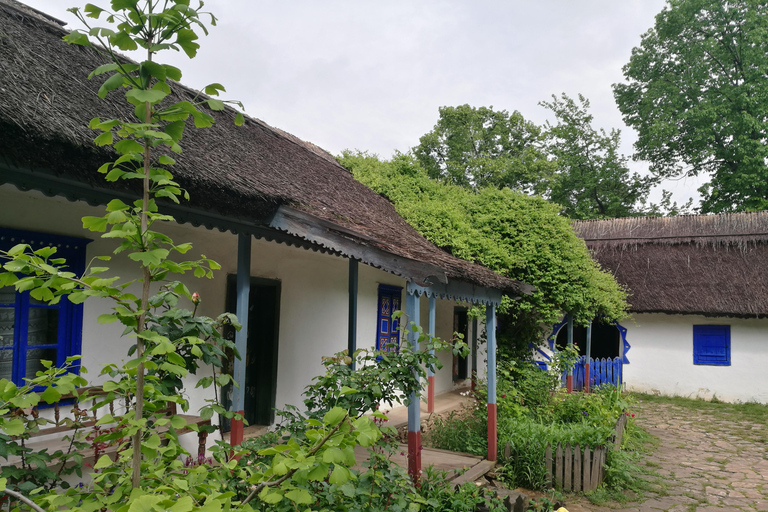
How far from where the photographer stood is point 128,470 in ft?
6.24

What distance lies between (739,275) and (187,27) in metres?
16.6

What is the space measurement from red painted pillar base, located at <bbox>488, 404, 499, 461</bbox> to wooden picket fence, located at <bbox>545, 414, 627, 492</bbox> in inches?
23.9

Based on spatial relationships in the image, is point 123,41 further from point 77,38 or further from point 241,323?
point 241,323

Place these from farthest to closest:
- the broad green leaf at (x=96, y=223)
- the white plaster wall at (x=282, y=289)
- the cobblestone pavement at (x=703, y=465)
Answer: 1. the cobblestone pavement at (x=703, y=465)
2. the white plaster wall at (x=282, y=289)
3. the broad green leaf at (x=96, y=223)

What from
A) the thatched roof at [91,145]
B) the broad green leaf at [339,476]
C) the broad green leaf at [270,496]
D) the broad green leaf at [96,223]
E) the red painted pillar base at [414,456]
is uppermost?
the thatched roof at [91,145]

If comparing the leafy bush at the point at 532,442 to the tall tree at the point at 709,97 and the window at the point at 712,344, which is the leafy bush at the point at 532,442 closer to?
the window at the point at 712,344

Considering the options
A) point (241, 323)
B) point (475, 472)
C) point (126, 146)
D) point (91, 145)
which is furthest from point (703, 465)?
point (126, 146)

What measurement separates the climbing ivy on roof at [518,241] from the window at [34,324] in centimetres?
659

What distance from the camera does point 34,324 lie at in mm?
4340

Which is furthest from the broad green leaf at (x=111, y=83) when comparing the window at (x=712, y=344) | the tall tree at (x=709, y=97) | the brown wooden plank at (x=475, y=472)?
the tall tree at (x=709, y=97)

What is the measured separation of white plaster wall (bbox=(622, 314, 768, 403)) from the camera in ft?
45.2

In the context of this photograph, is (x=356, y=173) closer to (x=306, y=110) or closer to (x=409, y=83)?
(x=306, y=110)

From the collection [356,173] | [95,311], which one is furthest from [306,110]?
[95,311]

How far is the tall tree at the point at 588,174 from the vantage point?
24.7m
